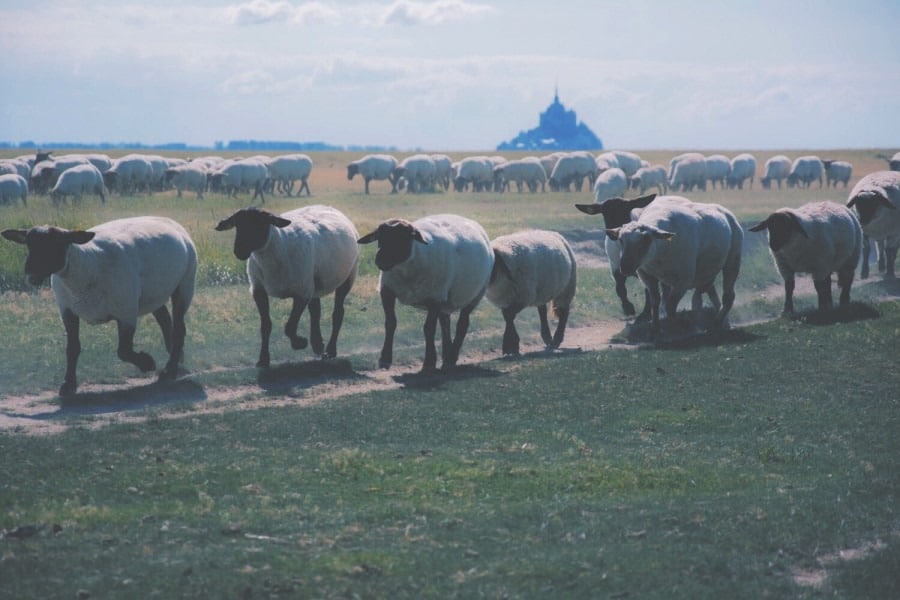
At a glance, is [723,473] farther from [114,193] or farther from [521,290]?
[114,193]

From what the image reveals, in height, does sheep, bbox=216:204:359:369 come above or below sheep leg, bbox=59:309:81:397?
above

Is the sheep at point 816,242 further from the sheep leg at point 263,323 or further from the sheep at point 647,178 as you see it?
the sheep at point 647,178

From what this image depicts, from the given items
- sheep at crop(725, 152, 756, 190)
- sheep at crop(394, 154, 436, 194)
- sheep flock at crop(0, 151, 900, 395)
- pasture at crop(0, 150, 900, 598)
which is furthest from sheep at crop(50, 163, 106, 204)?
sheep at crop(725, 152, 756, 190)

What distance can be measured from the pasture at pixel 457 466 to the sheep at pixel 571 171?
49.1 metres

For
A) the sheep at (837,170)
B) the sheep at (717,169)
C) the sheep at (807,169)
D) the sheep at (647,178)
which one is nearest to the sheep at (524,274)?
the sheep at (647,178)

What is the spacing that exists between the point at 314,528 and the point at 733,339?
40.3 ft

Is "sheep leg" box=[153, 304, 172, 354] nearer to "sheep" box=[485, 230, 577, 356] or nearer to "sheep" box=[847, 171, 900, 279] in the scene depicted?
"sheep" box=[485, 230, 577, 356]

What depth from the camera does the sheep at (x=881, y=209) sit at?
27375 mm

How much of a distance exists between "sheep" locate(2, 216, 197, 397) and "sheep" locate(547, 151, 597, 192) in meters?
54.4

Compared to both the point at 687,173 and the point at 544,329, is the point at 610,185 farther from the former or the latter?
→ the point at 544,329

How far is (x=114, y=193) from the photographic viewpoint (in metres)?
58.0

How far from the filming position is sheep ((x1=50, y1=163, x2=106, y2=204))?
4738 cm

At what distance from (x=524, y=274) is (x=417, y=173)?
5366 centimetres

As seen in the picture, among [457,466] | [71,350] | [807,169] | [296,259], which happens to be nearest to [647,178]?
[807,169]
